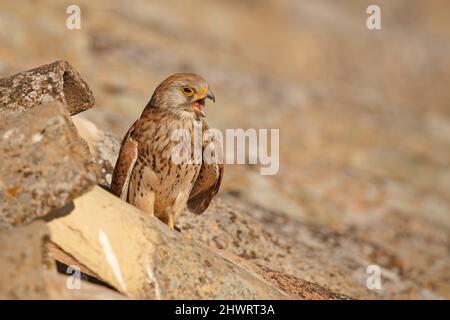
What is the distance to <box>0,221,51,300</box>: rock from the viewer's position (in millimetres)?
6000

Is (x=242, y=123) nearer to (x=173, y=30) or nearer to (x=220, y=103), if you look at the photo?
(x=220, y=103)

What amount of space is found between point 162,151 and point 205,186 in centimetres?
102

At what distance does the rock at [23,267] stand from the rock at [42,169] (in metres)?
0.41

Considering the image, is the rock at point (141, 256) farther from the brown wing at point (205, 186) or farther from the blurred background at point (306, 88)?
the blurred background at point (306, 88)

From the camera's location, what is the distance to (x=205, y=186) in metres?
9.37

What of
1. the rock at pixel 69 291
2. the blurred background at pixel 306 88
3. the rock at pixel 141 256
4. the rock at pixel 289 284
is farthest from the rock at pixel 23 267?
the blurred background at pixel 306 88

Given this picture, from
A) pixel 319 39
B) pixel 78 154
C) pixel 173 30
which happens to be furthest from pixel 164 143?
pixel 319 39

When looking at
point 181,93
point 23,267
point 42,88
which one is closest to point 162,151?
point 181,93

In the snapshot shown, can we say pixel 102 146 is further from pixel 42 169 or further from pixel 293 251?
pixel 42 169

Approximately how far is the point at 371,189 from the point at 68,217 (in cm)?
1282

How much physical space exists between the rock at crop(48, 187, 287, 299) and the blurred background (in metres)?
5.38

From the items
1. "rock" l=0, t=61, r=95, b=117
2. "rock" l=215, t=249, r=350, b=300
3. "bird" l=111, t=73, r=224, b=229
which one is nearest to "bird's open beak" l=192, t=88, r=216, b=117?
"bird" l=111, t=73, r=224, b=229

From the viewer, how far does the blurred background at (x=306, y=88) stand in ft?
55.2
